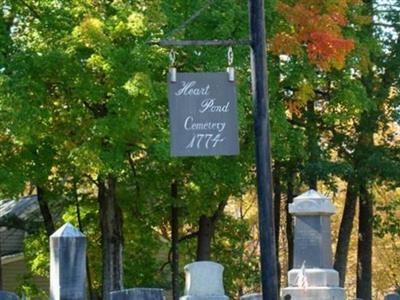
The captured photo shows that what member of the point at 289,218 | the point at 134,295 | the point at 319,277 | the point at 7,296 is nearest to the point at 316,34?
the point at 289,218

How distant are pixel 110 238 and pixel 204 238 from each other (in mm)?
4655

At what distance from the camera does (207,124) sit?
9.48 metres

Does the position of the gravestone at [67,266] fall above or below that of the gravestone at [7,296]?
above

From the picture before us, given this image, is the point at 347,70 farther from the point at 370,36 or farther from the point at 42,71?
Answer: the point at 42,71

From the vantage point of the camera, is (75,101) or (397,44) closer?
(75,101)

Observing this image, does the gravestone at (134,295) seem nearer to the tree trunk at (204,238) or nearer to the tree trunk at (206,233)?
the tree trunk at (206,233)

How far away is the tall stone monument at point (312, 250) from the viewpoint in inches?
590

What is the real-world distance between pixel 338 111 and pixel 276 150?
342cm

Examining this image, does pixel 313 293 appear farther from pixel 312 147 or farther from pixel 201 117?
pixel 312 147

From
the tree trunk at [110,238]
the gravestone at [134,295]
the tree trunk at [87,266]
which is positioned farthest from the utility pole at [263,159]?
the tree trunk at [87,266]

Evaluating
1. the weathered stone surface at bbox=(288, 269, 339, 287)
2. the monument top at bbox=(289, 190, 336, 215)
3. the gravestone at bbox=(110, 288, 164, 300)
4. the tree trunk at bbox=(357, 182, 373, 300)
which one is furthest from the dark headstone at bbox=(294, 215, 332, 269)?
the tree trunk at bbox=(357, 182, 373, 300)

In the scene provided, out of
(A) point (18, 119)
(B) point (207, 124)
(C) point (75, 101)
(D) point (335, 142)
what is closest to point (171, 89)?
(B) point (207, 124)

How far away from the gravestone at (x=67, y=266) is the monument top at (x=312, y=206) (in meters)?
6.50

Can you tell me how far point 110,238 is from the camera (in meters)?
25.1
